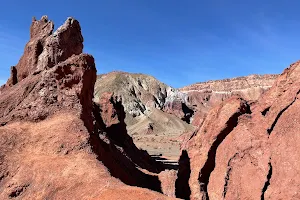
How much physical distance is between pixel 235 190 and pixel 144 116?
85089 millimetres

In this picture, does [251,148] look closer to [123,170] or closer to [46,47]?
[123,170]

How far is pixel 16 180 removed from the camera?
9672mm

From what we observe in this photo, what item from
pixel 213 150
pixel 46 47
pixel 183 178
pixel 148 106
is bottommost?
pixel 183 178

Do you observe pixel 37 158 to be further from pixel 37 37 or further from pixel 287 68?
pixel 37 37

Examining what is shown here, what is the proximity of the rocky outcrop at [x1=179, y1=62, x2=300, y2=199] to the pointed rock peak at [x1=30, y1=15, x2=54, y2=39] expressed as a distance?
1264 centimetres

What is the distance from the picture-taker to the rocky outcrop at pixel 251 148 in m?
9.25

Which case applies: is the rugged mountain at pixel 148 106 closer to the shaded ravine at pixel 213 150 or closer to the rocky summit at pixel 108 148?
the rocky summit at pixel 108 148

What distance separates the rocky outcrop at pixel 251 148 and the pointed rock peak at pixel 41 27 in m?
12.6

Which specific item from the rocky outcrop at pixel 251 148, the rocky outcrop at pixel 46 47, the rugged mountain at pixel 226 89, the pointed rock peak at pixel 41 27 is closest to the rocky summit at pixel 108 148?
the rocky outcrop at pixel 251 148

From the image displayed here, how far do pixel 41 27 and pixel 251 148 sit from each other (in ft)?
54.6

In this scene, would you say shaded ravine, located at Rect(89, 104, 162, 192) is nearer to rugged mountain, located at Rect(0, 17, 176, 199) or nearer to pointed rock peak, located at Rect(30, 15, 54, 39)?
rugged mountain, located at Rect(0, 17, 176, 199)

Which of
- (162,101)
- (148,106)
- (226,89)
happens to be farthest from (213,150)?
(226,89)

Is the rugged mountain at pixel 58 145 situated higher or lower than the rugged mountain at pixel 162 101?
lower

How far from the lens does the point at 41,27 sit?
22.5m
